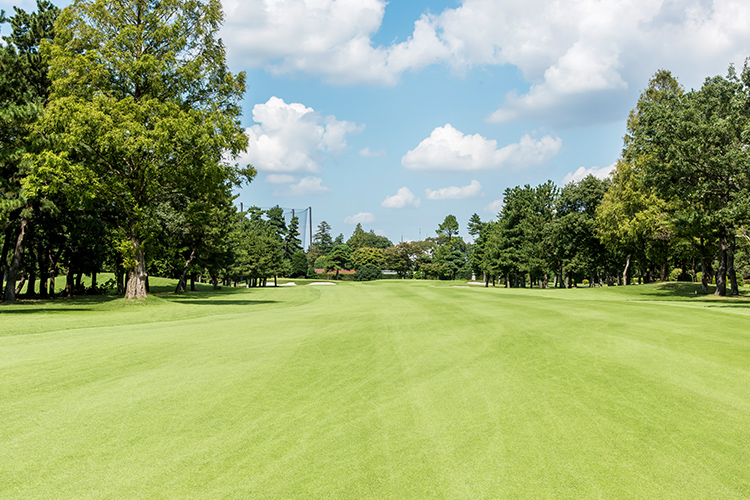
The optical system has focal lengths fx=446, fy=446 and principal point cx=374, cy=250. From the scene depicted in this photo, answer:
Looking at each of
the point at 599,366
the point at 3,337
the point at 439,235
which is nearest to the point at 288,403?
the point at 599,366

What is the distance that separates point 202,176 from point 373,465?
914 inches

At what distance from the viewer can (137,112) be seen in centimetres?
2219

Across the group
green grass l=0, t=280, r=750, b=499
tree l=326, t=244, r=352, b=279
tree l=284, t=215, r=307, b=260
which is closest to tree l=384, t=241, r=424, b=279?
tree l=326, t=244, r=352, b=279

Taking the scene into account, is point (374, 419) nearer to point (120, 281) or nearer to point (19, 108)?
point (19, 108)

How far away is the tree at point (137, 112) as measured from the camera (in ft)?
70.3

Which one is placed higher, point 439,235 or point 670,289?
point 439,235

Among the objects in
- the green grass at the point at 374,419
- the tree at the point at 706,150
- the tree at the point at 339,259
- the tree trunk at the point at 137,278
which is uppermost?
the tree at the point at 706,150

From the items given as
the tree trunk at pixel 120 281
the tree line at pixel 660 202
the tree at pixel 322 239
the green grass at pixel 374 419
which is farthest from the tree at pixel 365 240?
the green grass at pixel 374 419

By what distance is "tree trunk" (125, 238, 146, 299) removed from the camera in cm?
2477

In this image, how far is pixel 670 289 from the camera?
39.5 m

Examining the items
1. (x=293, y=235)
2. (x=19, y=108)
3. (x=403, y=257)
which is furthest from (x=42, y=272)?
(x=293, y=235)

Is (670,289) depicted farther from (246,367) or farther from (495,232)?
(246,367)

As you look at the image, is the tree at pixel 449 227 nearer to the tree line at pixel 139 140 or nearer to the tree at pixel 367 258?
the tree at pixel 367 258

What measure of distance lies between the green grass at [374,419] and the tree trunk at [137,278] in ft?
52.4
